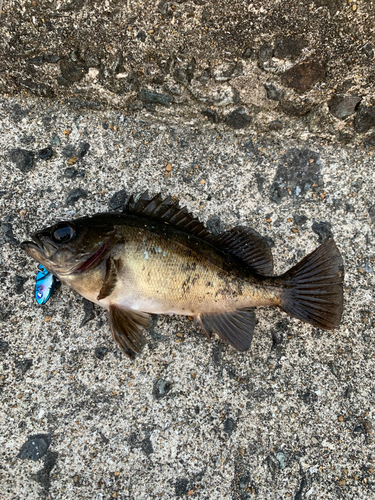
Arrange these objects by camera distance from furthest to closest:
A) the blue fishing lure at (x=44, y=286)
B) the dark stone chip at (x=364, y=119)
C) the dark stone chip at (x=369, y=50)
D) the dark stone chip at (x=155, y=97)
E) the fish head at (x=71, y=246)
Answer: the dark stone chip at (x=155, y=97), the dark stone chip at (x=364, y=119), the blue fishing lure at (x=44, y=286), the dark stone chip at (x=369, y=50), the fish head at (x=71, y=246)

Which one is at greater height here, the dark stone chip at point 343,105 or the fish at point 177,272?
the dark stone chip at point 343,105

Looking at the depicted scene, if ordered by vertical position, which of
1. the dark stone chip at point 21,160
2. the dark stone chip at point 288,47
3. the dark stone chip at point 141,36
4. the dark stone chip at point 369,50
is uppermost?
the dark stone chip at point 369,50

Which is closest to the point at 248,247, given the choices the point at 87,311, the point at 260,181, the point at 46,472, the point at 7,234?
the point at 260,181

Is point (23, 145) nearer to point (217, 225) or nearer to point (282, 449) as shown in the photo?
point (217, 225)

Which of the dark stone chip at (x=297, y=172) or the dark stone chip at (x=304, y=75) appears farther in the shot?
the dark stone chip at (x=297, y=172)

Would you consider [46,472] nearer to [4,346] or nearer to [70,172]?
[4,346]

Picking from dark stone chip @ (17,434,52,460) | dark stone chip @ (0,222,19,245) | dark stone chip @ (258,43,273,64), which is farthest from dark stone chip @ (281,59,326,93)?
dark stone chip @ (17,434,52,460)

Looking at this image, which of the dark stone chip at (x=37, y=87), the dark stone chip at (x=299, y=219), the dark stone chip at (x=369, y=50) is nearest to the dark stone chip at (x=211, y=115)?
the dark stone chip at (x=299, y=219)

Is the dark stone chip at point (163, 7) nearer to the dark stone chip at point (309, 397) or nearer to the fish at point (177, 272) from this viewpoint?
the fish at point (177, 272)
